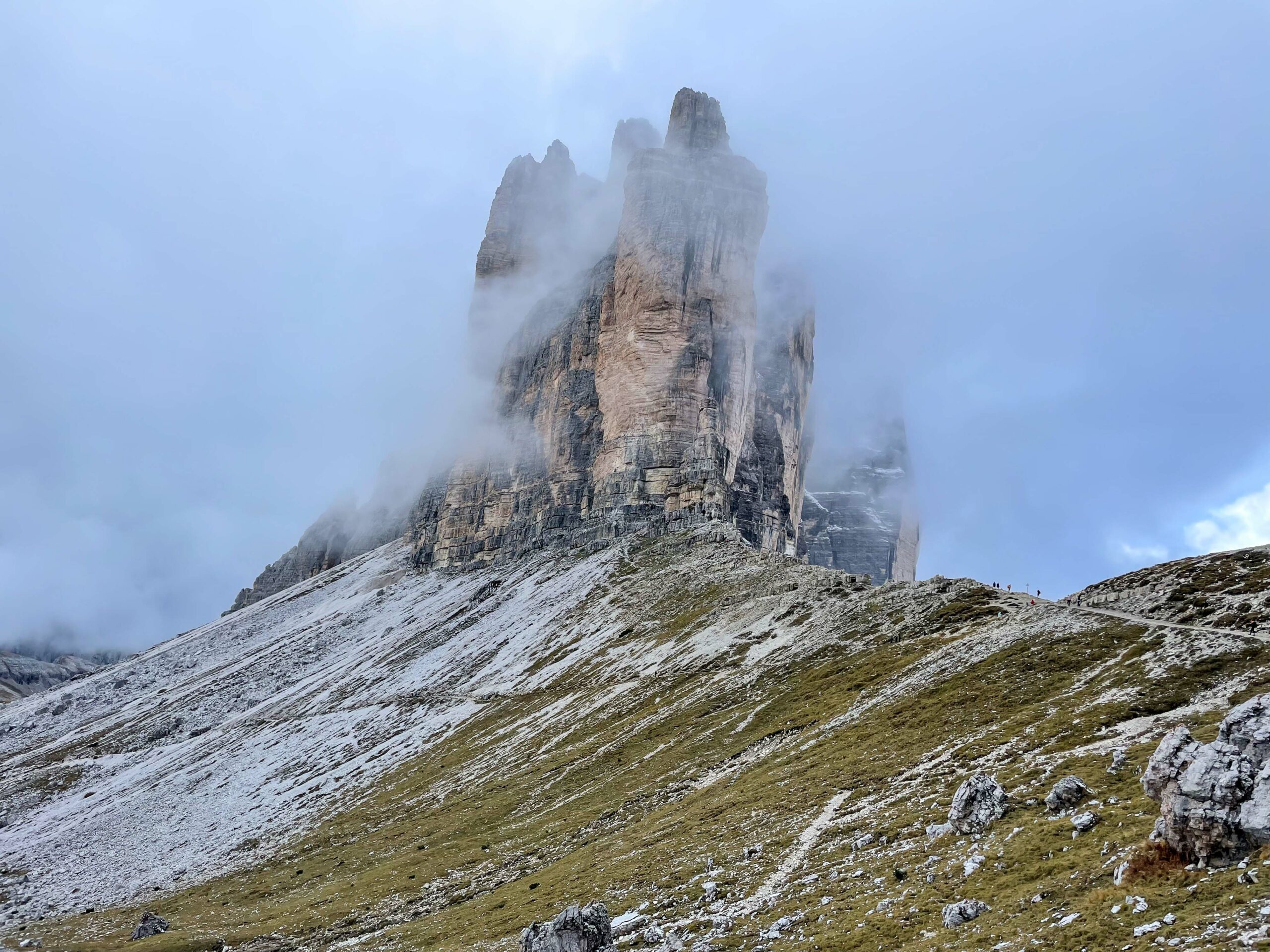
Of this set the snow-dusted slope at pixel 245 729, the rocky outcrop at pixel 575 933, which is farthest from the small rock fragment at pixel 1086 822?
the snow-dusted slope at pixel 245 729

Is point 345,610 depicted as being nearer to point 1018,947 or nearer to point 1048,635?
point 1048,635

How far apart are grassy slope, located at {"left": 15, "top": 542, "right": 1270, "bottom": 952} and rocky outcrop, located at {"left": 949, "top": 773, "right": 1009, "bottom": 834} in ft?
2.18

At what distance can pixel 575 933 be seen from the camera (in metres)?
28.7

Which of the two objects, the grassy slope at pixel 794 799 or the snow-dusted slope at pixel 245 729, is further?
the snow-dusted slope at pixel 245 729

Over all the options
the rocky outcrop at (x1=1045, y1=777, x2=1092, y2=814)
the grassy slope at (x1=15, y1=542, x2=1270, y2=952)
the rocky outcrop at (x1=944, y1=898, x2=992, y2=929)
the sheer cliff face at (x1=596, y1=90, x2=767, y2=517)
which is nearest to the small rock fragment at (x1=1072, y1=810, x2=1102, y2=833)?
the grassy slope at (x1=15, y1=542, x2=1270, y2=952)

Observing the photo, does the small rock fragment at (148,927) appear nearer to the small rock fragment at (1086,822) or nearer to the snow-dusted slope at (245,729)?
the snow-dusted slope at (245,729)

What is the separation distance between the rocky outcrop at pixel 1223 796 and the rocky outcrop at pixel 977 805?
304 inches

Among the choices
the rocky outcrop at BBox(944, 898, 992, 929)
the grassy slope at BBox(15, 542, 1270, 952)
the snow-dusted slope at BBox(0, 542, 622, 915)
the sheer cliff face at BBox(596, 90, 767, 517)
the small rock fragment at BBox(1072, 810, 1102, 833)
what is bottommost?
the rocky outcrop at BBox(944, 898, 992, 929)

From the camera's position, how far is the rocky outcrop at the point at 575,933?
2859 cm

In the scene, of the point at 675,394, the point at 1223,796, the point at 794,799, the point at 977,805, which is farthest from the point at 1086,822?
the point at 675,394

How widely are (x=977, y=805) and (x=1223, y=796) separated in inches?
428

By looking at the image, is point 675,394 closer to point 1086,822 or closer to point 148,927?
point 148,927

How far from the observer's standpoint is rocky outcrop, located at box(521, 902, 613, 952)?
28594 millimetres

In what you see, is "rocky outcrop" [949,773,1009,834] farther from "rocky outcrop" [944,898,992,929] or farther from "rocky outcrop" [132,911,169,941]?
"rocky outcrop" [132,911,169,941]
